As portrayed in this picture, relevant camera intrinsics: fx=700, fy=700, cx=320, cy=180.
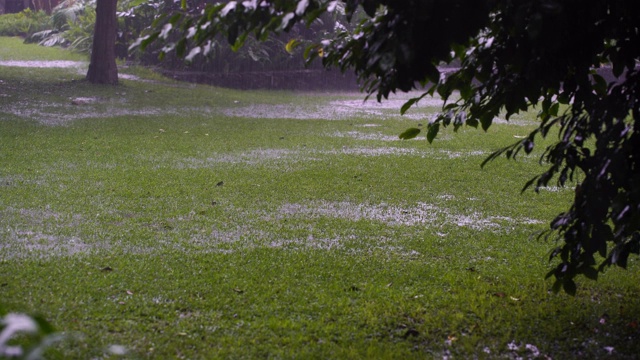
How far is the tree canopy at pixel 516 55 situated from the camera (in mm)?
2291

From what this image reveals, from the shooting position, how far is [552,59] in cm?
284

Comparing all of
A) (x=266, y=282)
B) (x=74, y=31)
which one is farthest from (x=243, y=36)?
(x=74, y=31)

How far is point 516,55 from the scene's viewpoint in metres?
2.84

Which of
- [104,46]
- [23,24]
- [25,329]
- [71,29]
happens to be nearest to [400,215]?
[25,329]

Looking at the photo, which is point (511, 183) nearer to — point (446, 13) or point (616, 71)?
point (616, 71)

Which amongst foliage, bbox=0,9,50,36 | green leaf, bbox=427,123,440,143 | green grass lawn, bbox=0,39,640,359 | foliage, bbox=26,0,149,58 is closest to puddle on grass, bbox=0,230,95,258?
green grass lawn, bbox=0,39,640,359

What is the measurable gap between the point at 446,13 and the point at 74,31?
1948 cm

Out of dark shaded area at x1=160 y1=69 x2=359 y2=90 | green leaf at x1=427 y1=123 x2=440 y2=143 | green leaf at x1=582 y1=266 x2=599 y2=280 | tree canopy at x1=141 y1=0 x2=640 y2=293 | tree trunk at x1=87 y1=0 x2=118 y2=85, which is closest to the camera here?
tree canopy at x1=141 y1=0 x2=640 y2=293

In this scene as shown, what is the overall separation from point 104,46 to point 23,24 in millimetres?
10574

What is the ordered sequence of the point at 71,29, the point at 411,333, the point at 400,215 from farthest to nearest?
the point at 71,29, the point at 400,215, the point at 411,333

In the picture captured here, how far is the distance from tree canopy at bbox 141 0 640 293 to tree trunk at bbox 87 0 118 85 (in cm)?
1158

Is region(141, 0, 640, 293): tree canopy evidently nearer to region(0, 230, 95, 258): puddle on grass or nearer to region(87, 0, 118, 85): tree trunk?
region(0, 230, 95, 258): puddle on grass

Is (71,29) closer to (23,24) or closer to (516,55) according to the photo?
(23,24)

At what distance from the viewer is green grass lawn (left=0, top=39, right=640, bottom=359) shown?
11.3 feet
